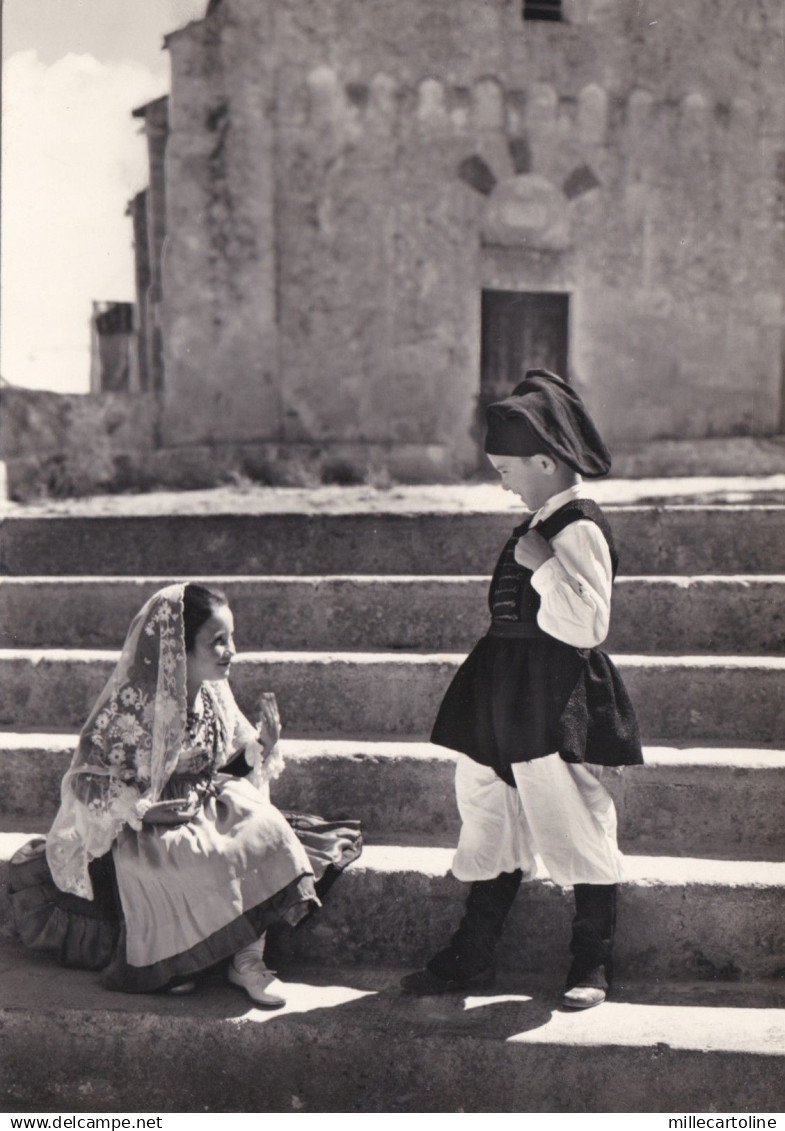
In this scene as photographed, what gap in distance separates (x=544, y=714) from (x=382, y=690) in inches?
49.1

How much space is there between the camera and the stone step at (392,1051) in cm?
251

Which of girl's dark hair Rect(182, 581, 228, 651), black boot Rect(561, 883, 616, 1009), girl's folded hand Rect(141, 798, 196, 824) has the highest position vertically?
girl's dark hair Rect(182, 581, 228, 651)

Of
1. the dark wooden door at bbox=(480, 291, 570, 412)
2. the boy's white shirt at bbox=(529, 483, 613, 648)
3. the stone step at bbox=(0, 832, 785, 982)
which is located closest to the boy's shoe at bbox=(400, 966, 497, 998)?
the stone step at bbox=(0, 832, 785, 982)

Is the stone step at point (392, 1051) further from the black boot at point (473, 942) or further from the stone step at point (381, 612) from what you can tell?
the stone step at point (381, 612)

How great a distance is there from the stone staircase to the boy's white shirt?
2.73ft

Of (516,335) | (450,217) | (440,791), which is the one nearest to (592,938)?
(440,791)

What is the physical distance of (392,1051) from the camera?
261 cm

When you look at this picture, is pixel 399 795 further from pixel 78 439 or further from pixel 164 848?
pixel 78 439

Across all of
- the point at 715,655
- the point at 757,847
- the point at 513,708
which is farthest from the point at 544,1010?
the point at 715,655

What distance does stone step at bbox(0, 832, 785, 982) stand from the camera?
292 centimetres

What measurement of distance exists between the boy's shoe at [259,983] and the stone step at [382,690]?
1.03 metres

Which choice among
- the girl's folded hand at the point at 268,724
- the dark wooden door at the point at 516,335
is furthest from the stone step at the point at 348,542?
the dark wooden door at the point at 516,335

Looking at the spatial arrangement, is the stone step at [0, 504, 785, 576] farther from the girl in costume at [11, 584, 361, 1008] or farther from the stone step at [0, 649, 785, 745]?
the girl in costume at [11, 584, 361, 1008]

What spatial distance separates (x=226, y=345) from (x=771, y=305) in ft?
17.5
